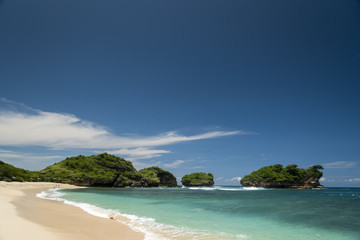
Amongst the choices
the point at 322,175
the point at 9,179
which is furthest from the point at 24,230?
the point at 322,175

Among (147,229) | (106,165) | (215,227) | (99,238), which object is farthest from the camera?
(106,165)

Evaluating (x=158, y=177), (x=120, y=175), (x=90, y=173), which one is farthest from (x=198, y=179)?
(x=90, y=173)

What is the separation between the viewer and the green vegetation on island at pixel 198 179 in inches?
7101

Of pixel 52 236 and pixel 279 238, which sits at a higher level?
pixel 52 236

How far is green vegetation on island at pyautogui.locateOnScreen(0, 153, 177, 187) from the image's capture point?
82.0 m

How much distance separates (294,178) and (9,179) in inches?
6174

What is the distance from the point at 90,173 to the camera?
10150cm

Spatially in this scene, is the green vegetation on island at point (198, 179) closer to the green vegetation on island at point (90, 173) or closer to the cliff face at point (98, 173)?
the green vegetation on island at point (90, 173)

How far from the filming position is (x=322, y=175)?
140625 mm

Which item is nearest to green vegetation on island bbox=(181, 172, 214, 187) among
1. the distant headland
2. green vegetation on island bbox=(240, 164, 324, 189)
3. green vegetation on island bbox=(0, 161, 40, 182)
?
the distant headland

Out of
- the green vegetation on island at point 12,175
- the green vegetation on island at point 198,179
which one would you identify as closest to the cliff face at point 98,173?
the green vegetation on island at point 12,175

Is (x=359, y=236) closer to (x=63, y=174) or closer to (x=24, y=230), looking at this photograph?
(x=24, y=230)

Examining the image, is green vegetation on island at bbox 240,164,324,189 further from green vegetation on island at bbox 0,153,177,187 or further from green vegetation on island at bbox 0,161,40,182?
green vegetation on island at bbox 0,161,40,182

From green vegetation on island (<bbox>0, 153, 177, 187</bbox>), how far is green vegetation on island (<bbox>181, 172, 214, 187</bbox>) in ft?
175
